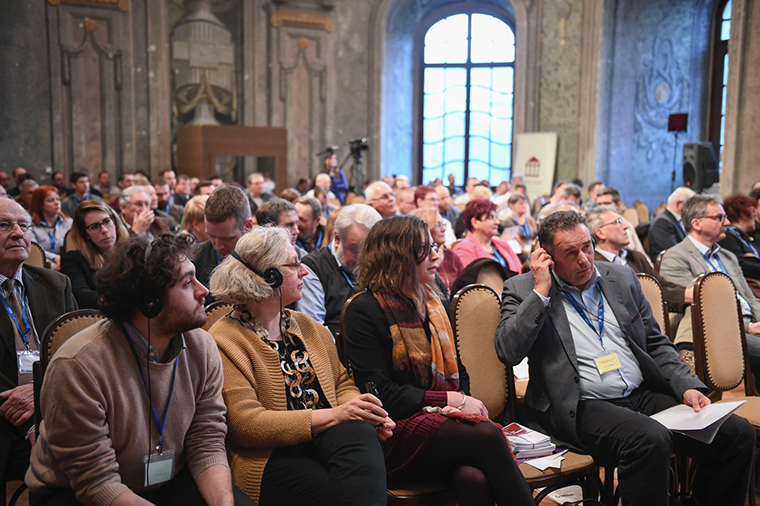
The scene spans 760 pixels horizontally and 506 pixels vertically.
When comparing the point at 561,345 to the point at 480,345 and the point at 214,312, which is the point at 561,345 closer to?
the point at 480,345

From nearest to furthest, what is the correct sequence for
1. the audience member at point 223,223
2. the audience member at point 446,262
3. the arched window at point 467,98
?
the audience member at point 223,223 < the audience member at point 446,262 < the arched window at point 467,98

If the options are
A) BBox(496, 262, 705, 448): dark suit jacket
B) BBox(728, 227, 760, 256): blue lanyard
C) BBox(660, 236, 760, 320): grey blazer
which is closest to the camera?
BBox(496, 262, 705, 448): dark suit jacket

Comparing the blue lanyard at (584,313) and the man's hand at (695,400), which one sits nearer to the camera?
the man's hand at (695,400)

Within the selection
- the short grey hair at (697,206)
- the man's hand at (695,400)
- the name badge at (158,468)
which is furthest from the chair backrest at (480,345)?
the short grey hair at (697,206)

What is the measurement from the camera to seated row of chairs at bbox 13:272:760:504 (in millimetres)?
2170

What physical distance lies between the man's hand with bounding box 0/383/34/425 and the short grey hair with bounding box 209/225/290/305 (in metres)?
0.71

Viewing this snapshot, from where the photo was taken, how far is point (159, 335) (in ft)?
6.10

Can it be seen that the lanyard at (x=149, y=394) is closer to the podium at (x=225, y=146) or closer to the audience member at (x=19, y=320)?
the audience member at (x=19, y=320)

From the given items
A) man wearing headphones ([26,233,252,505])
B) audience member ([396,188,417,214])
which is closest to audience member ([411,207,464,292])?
audience member ([396,188,417,214])

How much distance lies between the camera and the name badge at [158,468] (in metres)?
1.82

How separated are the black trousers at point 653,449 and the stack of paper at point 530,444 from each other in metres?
0.13

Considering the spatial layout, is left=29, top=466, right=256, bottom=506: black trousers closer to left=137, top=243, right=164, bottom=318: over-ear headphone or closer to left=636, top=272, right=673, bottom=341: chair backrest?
left=137, top=243, right=164, bottom=318: over-ear headphone

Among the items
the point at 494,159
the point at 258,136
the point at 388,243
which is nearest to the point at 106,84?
the point at 258,136

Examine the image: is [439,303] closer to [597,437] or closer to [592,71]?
[597,437]
